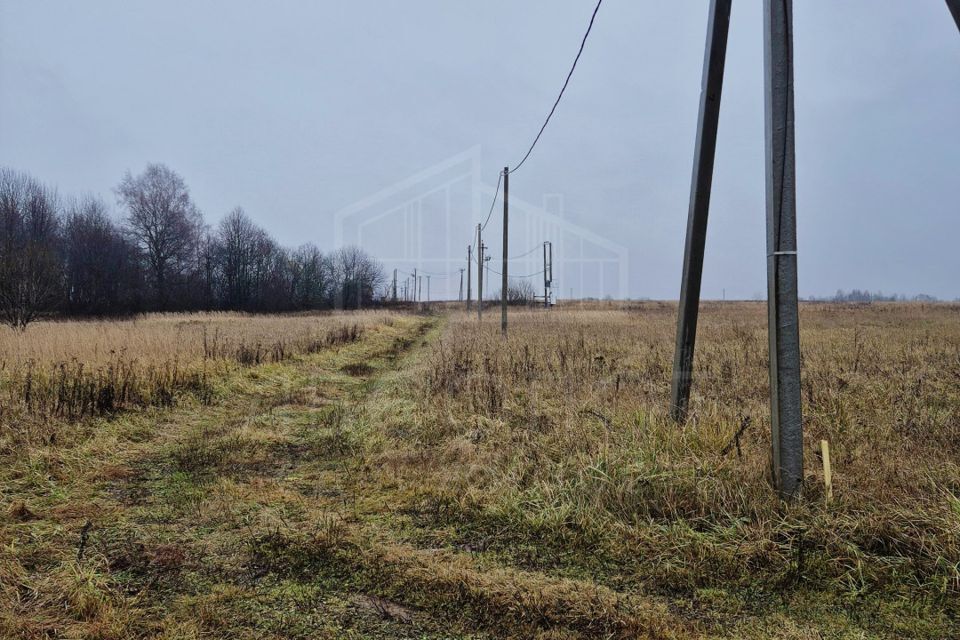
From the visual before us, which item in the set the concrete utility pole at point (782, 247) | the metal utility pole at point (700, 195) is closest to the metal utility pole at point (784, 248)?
the concrete utility pole at point (782, 247)

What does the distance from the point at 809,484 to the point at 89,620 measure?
13.3 ft

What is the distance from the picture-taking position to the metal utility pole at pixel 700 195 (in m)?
3.94

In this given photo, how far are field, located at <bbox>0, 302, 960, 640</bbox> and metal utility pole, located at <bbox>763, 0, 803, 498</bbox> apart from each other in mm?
322

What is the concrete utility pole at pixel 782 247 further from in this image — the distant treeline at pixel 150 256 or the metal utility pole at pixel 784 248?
the distant treeline at pixel 150 256

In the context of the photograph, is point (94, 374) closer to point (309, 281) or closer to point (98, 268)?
point (98, 268)

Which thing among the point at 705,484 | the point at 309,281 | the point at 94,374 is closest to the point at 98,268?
the point at 309,281

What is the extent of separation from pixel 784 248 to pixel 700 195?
57.1 inches

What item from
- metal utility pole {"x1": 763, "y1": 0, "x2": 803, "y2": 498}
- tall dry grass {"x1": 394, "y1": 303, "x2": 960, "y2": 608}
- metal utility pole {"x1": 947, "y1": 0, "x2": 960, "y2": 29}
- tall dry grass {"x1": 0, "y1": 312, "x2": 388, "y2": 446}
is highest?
metal utility pole {"x1": 947, "y1": 0, "x2": 960, "y2": 29}

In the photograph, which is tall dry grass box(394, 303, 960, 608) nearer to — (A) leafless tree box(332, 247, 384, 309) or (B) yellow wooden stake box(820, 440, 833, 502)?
(B) yellow wooden stake box(820, 440, 833, 502)

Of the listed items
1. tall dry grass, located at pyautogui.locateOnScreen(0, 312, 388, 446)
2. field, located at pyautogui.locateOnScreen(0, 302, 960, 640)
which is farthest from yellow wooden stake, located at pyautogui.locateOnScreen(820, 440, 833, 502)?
tall dry grass, located at pyautogui.locateOnScreen(0, 312, 388, 446)

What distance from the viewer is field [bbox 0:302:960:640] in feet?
7.07

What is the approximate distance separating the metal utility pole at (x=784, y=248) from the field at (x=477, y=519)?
0.32 meters

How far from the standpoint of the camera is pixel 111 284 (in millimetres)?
37594

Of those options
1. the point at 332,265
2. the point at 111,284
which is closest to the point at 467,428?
the point at 111,284
